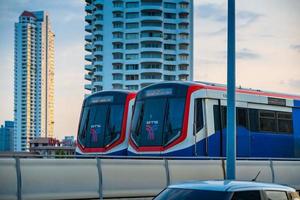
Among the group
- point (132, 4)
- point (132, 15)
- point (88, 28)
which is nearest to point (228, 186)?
point (132, 15)

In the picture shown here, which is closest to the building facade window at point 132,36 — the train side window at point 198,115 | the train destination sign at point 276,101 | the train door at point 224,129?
the train destination sign at point 276,101

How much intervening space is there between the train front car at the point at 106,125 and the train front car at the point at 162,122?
2.66 feet

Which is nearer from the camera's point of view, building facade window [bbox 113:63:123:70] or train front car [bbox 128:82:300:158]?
train front car [bbox 128:82:300:158]

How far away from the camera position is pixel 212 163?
17.9 metres

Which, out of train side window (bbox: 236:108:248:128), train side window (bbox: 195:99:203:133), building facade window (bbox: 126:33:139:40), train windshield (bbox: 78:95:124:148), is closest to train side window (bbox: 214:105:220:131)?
train side window (bbox: 195:99:203:133)

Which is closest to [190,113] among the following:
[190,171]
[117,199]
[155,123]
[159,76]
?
[155,123]

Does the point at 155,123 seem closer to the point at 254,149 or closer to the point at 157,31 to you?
the point at 254,149

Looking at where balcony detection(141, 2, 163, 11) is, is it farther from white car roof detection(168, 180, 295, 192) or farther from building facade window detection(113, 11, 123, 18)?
white car roof detection(168, 180, 295, 192)

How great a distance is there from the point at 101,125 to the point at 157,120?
283cm

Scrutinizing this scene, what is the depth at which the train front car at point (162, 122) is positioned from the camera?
20027 mm

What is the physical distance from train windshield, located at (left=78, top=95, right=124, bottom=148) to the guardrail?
17.6 feet

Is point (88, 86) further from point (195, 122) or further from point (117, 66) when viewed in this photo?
point (195, 122)

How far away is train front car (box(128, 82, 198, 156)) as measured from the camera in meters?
20.0

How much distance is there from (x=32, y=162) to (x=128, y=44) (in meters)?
128
